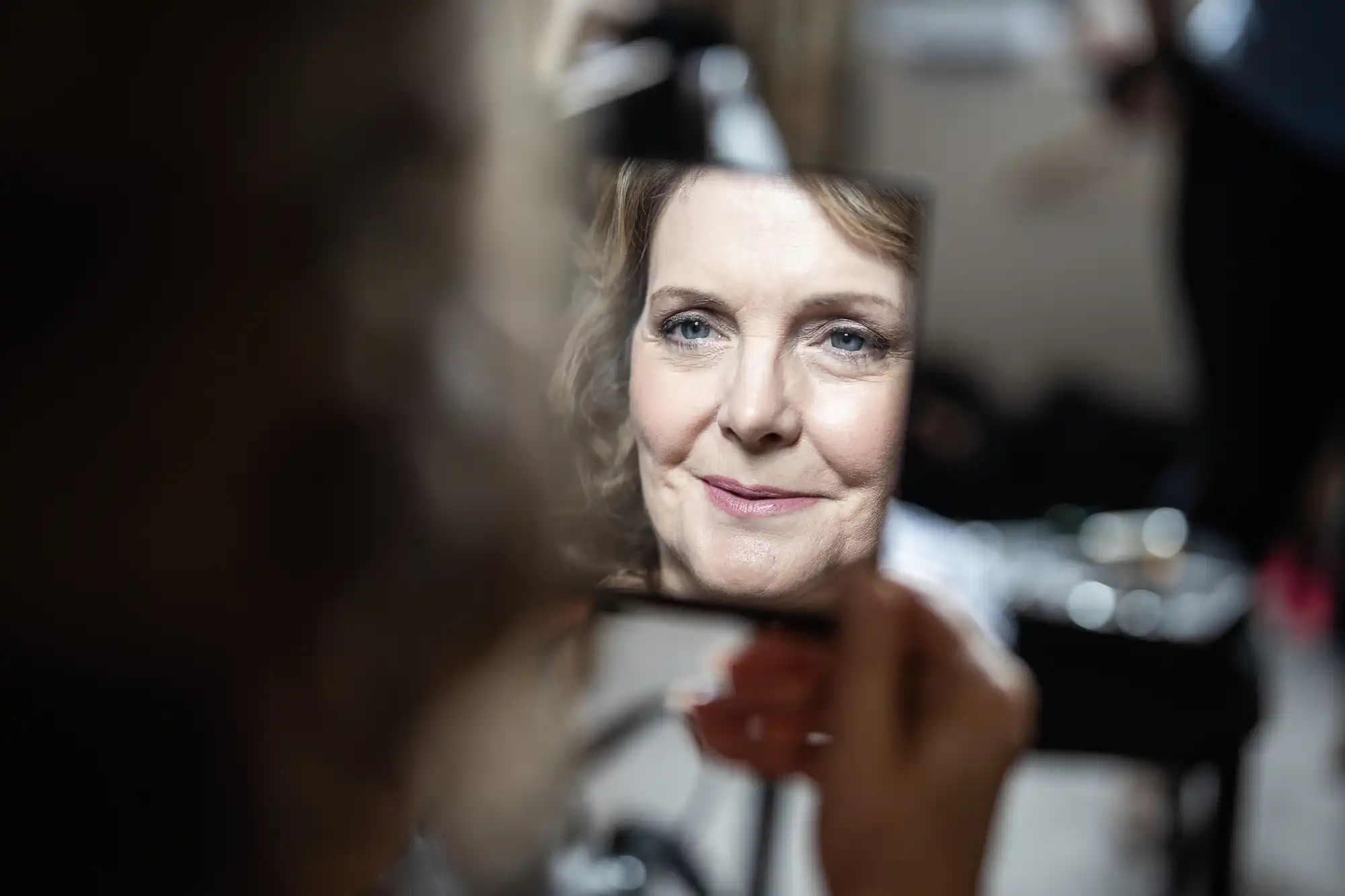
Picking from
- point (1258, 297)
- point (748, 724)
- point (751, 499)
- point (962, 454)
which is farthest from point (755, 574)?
point (962, 454)

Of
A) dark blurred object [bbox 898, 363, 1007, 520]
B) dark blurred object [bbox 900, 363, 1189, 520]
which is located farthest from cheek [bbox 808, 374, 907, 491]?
dark blurred object [bbox 900, 363, 1189, 520]

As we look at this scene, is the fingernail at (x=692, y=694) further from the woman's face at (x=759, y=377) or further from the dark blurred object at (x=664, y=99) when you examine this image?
the dark blurred object at (x=664, y=99)

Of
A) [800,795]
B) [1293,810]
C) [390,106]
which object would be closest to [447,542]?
[390,106]

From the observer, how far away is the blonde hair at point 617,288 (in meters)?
0.39

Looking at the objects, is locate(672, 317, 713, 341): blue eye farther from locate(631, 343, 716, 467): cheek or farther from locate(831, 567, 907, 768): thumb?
locate(831, 567, 907, 768): thumb

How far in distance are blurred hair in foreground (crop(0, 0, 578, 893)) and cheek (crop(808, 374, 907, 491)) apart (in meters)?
0.13

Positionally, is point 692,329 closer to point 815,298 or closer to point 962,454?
point 815,298

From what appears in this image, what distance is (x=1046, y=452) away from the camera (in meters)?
1.87

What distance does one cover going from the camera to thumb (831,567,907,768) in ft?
1.39

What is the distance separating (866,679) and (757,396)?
0.13 m

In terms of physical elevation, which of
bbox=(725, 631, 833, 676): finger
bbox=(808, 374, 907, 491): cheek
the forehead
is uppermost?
the forehead

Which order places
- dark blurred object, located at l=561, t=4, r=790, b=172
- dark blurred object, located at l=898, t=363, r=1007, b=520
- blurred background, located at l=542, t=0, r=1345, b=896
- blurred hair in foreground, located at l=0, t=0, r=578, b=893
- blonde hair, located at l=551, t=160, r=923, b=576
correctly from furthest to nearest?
1. dark blurred object, located at l=898, t=363, r=1007, b=520
2. blurred background, located at l=542, t=0, r=1345, b=896
3. dark blurred object, located at l=561, t=4, r=790, b=172
4. blonde hair, located at l=551, t=160, r=923, b=576
5. blurred hair in foreground, located at l=0, t=0, r=578, b=893

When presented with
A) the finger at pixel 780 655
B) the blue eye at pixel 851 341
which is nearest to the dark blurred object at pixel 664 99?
the blue eye at pixel 851 341

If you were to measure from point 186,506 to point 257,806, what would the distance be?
10 cm
